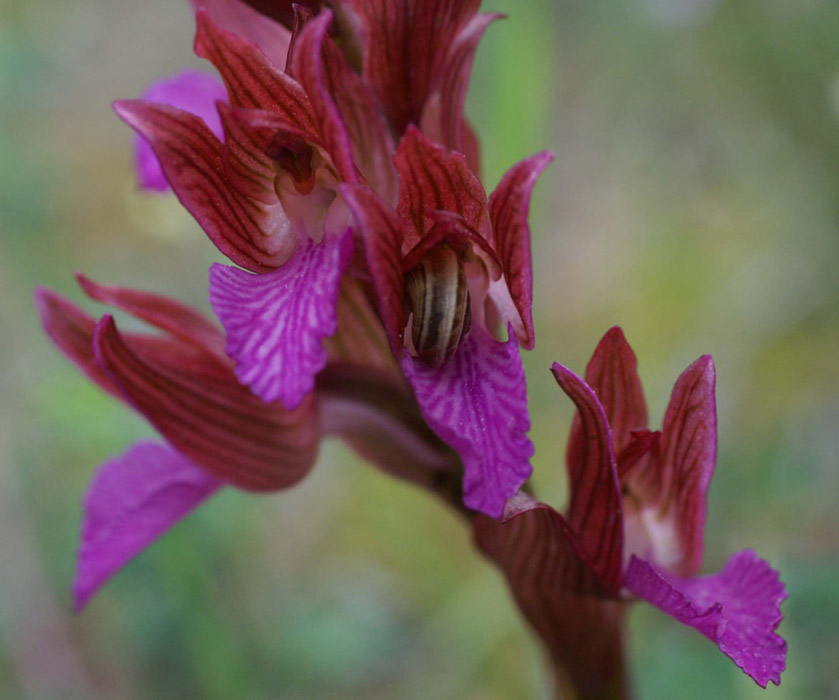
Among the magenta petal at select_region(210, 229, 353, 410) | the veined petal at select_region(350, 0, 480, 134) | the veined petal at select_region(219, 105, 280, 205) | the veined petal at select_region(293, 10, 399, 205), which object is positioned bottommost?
the magenta petal at select_region(210, 229, 353, 410)

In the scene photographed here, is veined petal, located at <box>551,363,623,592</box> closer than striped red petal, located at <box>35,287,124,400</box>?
Yes

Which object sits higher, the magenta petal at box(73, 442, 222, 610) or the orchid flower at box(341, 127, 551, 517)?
the orchid flower at box(341, 127, 551, 517)

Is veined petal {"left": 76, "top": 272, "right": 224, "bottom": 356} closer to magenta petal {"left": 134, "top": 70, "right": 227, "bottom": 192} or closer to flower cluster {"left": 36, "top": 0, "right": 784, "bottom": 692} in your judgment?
flower cluster {"left": 36, "top": 0, "right": 784, "bottom": 692}

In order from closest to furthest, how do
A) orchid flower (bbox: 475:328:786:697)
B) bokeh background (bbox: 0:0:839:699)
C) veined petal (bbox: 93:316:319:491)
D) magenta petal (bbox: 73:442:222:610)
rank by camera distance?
orchid flower (bbox: 475:328:786:697) < veined petal (bbox: 93:316:319:491) < magenta petal (bbox: 73:442:222:610) < bokeh background (bbox: 0:0:839:699)

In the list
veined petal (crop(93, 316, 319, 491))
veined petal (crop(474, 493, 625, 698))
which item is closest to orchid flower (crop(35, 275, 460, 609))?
veined petal (crop(93, 316, 319, 491))

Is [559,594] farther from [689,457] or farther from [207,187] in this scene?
[207,187]

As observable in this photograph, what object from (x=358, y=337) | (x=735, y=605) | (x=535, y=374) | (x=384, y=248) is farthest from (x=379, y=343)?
(x=535, y=374)

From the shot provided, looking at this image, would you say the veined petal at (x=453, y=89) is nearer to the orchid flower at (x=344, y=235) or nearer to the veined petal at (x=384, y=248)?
the orchid flower at (x=344, y=235)

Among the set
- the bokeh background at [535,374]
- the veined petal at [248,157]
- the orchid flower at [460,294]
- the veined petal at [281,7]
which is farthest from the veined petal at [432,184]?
the bokeh background at [535,374]
